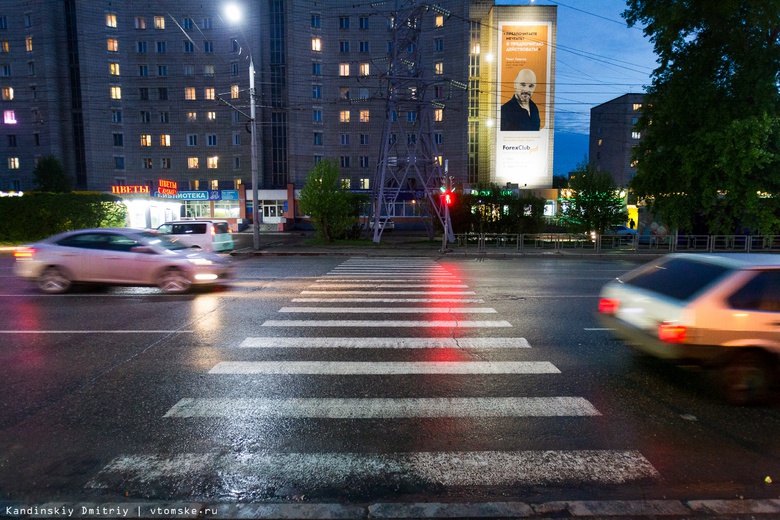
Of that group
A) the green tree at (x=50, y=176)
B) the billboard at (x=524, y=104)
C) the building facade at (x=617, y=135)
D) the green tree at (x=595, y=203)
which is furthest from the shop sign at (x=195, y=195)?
the building facade at (x=617, y=135)

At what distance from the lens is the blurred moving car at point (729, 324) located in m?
5.04

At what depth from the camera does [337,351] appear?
7.00 meters

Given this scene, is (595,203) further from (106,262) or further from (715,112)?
(106,262)

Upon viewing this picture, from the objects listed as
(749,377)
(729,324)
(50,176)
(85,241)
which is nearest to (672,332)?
(729,324)

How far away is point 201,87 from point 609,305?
58783 millimetres

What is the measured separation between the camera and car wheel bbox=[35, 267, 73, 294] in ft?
38.3

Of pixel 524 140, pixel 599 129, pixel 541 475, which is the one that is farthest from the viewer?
pixel 599 129

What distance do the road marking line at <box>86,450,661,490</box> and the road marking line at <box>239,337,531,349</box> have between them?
127 inches

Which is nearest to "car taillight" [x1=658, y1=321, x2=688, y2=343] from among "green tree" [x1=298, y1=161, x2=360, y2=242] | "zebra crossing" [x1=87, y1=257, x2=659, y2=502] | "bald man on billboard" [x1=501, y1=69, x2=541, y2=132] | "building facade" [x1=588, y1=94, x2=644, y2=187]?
"zebra crossing" [x1=87, y1=257, x2=659, y2=502]

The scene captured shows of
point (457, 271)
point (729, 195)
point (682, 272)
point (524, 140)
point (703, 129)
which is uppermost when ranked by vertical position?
point (524, 140)

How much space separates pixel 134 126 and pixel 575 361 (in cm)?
6207

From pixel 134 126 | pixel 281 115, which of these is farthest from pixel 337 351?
pixel 134 126

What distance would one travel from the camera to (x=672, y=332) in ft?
A: 17.2

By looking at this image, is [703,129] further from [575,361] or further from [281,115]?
[281,115]
